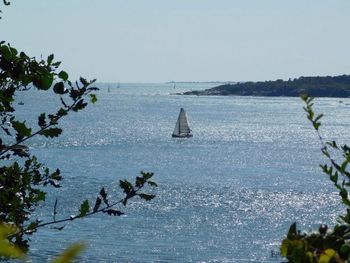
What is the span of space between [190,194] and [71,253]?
50.4 meters

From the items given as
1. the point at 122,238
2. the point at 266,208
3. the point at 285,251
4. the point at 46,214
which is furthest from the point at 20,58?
the point at 266,208

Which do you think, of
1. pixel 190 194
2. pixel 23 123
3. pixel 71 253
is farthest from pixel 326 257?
pixel 190 194

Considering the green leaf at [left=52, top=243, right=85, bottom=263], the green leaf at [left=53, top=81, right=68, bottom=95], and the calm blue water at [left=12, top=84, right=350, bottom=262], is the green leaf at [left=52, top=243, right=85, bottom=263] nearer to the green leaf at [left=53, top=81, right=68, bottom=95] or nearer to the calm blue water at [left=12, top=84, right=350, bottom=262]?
the green leaf at [left=53, top=81, right=68, bottom=95]

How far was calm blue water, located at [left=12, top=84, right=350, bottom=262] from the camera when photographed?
36125 millimetres

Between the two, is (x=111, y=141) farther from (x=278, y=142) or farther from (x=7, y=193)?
(x=7, y=193)

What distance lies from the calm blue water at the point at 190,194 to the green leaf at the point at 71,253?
629 cm

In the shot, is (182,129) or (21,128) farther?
(182,129)

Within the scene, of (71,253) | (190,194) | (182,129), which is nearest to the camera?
(71,253)

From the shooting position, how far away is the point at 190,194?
51.3 metres

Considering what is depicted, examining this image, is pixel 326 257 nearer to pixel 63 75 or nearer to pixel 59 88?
pixel 63 75

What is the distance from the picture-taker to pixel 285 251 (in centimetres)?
191

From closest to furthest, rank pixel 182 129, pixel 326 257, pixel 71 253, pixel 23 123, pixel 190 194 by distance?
pixel 71 253 < pixel 326 257 < pixel 23 123 < pixel 190 194 < pixel 182 129

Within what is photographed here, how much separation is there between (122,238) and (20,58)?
109 feet

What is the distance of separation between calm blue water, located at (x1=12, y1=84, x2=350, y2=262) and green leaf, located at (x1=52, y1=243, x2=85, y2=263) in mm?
6286
